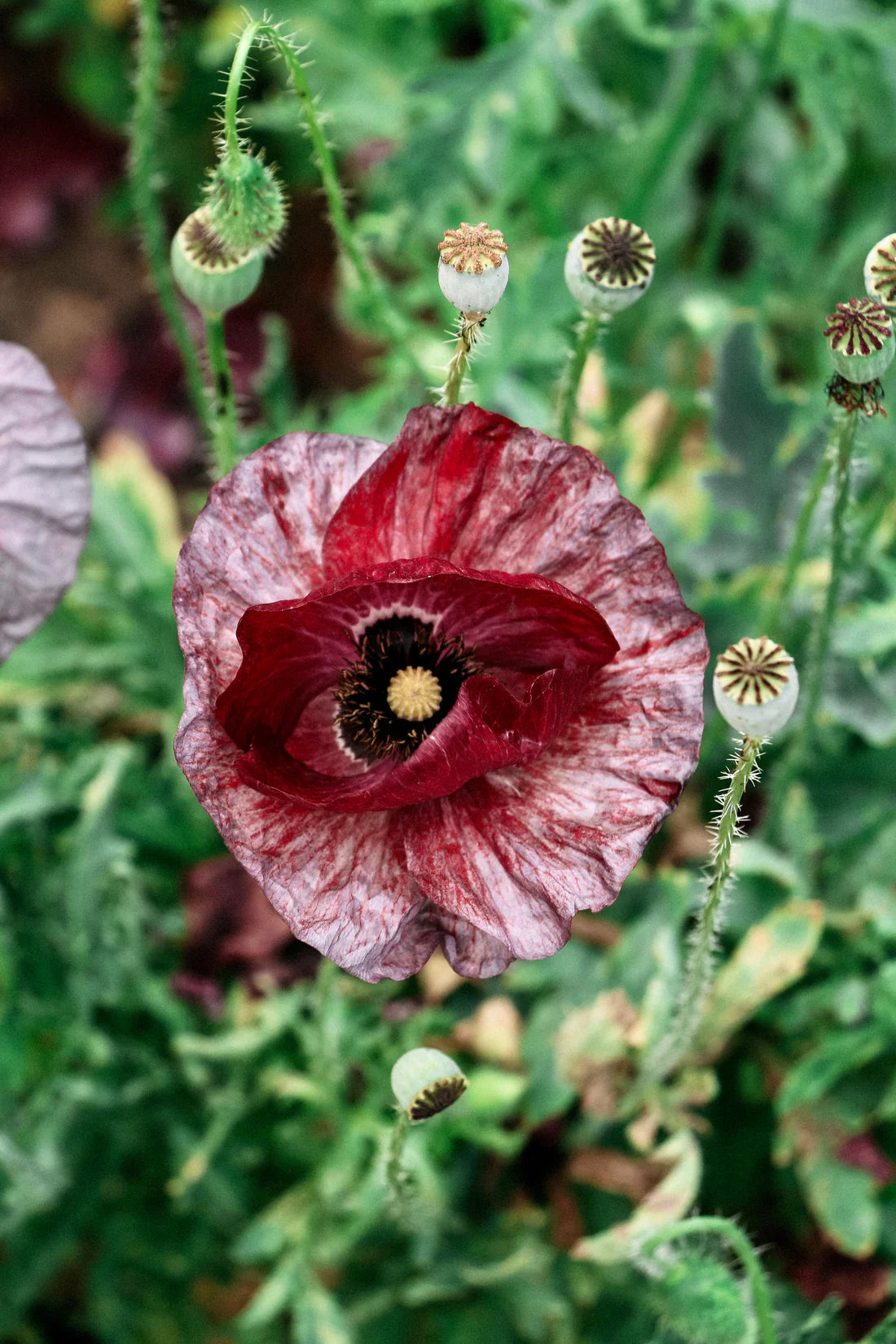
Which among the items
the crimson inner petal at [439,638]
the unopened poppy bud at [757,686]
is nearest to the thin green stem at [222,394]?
the crimson inner petal at [439,638]

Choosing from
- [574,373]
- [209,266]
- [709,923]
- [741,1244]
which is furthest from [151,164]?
[741,1244]

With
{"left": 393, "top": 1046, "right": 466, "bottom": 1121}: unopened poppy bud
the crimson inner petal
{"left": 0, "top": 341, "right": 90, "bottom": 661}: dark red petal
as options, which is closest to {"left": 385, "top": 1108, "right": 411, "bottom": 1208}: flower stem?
{"left": 393, "top": 1046, "right": 466, "bottom": 1121}: unopened poppy bud

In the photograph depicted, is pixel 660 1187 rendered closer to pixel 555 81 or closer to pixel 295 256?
pixel 555 81

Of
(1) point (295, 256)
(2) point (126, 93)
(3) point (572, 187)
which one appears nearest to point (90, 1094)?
(3) point (572, 187)

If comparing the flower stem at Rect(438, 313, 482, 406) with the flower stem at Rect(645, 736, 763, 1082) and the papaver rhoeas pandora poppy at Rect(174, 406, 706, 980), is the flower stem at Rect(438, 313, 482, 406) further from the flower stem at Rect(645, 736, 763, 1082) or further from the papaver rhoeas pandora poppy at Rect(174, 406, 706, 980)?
the flower stem at Rect(645, 736, 763, 1082)

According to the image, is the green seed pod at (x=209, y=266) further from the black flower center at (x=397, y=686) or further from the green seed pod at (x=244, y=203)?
the black flower center at (x=397, y=686)
